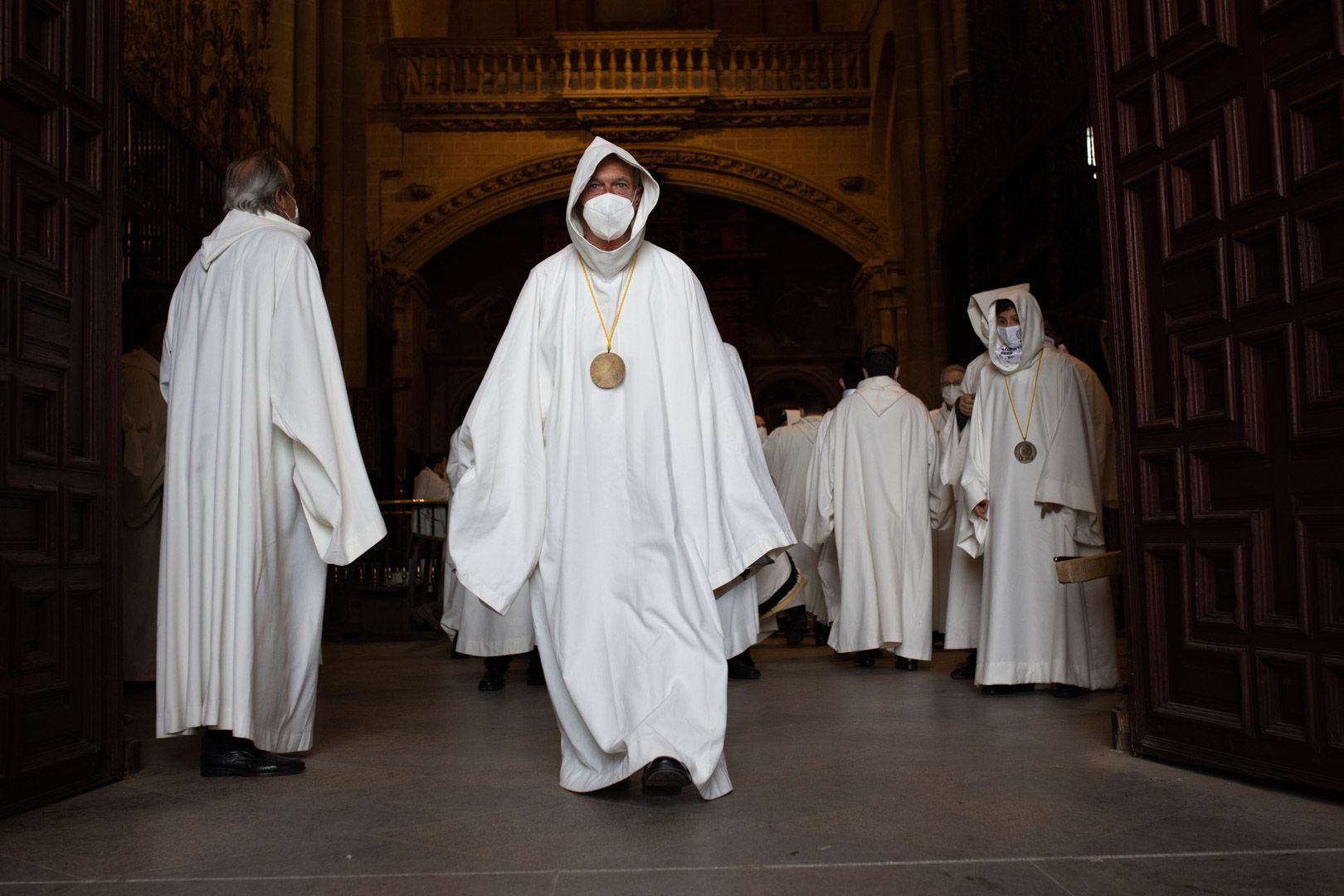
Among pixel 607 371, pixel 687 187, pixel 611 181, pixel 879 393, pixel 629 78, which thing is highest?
pixel 629 78

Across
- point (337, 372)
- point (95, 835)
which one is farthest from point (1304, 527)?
point (95, 835)

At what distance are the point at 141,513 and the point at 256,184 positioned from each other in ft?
8.93

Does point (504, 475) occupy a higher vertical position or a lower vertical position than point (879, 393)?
lower

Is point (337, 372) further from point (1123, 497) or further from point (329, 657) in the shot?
point (329, 657)

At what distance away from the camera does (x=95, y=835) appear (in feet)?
10.4

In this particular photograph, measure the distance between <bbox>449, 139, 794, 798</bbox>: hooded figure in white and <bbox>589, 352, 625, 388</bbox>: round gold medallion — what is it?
0.04 meters

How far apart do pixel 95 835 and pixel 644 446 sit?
5.66ft

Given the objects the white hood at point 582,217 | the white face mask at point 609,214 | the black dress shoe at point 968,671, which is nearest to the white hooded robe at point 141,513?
the white hood at point 582,217

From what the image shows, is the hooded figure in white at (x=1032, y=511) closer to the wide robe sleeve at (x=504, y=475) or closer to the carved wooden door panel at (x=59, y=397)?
the wide robe sleeve at (x=504, y=475)

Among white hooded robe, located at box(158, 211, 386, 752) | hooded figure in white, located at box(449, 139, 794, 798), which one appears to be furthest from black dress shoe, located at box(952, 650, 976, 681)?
white hooded robe, located at box(158, 211, 386, 752)

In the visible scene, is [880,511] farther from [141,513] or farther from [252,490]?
[252,490]

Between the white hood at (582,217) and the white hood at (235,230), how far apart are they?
0.92 m

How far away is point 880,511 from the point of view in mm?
7660

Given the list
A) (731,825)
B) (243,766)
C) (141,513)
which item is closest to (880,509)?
(141,513)
